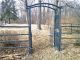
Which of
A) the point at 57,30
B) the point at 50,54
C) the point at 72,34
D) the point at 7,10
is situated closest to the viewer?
the point at 50,54

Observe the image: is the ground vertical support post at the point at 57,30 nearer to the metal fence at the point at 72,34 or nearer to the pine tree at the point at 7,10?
the metal fence at the point at 72,34

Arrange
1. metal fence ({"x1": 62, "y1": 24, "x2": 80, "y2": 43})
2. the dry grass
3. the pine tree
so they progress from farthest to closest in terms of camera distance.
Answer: the pine tree < metal fence ({"x1": 62, "y1": 24, "x2": 80, "y2": 43}) < the dry grass

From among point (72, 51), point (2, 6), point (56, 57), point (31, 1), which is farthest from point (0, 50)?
point (2, 6)

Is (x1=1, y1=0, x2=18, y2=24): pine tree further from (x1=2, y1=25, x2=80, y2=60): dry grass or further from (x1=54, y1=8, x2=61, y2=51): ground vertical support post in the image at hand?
(x1=2, y1=25, x2=80, y2=60): dry grass

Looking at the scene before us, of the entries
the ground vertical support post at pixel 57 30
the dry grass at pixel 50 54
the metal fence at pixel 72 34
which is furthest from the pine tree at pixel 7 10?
the dry grass at pixel 50 54

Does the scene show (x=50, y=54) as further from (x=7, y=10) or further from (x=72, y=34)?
(x=7, y=10)

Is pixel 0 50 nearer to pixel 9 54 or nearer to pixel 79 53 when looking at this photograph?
pixel 9 54

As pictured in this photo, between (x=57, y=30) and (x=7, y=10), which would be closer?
(x=57, y=30)

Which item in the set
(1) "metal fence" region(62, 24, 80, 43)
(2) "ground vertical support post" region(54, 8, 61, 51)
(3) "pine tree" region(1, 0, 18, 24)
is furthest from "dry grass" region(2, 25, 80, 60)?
(3) "pine tree" region(1, 0, 18, 24)

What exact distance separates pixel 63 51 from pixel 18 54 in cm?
231

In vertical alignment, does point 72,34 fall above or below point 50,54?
above

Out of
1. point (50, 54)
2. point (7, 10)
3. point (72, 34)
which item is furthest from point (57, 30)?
point (7, 10)

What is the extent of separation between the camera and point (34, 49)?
9.80 m

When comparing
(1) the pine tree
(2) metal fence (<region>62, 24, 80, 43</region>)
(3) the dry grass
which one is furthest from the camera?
(1) the pine tree
